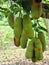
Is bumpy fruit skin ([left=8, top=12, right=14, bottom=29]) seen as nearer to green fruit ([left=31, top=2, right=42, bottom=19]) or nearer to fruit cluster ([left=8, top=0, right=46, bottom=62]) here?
fruit cluster ([left=8, top=0, right=46, bottom=62])

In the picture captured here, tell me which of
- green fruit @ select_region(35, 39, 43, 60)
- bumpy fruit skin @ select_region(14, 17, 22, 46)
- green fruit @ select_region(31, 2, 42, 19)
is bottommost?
green fruit @ select_region(35, 39, 43, 60)

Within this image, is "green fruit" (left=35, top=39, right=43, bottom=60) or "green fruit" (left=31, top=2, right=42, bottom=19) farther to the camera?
"green fruit" (left=35, top=39, right=43, bottom=60)

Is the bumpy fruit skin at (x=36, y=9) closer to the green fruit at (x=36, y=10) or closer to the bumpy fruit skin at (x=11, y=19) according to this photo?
the green fruit at (x=36, y=10)

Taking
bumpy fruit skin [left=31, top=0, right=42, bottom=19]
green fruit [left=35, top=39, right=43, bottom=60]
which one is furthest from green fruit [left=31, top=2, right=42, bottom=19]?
green fruit [left=35, top=39, right=43, bottom=60]

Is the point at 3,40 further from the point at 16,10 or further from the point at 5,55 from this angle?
the point at 16,10

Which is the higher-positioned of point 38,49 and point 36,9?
point 36,9

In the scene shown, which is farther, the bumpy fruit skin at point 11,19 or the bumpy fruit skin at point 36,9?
the bumpy fruit skin at point 11,19

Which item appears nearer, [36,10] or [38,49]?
[36,10]

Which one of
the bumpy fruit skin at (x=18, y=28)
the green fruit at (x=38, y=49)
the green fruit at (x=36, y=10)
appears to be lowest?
the green fruit at (x=38, y=49)

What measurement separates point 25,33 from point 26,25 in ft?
0.11

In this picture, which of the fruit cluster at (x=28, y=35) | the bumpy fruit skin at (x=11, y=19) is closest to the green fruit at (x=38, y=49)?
the fruit cluster at (x=28, y=35)

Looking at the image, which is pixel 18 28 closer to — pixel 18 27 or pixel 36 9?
pixel 18 27

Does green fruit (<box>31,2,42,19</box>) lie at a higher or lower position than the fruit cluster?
higher

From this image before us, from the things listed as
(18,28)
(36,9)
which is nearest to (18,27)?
(18,28)
